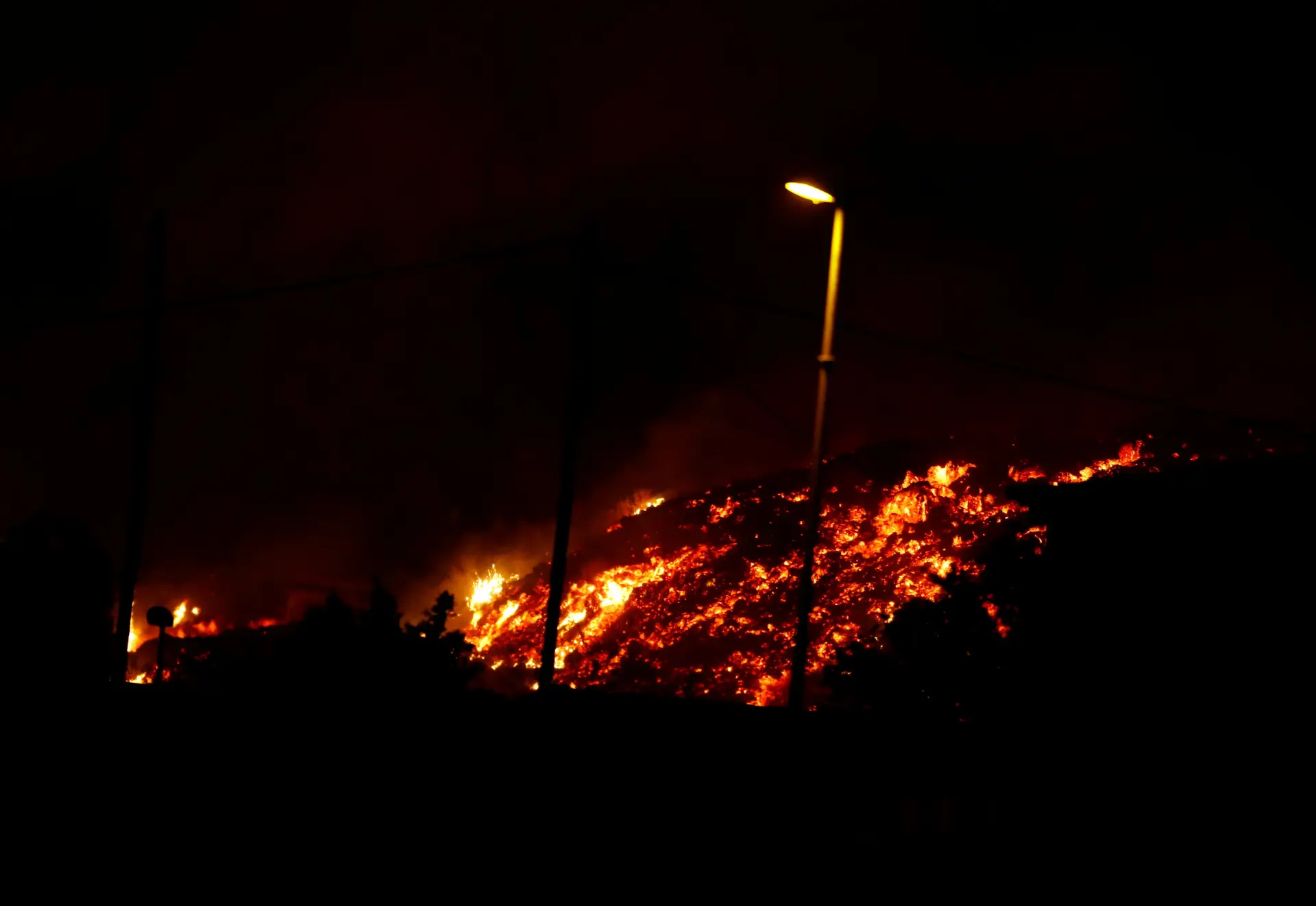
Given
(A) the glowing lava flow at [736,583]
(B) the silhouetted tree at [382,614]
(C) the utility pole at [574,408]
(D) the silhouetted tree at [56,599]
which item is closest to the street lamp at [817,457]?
(C) the utility pole at [574,408]

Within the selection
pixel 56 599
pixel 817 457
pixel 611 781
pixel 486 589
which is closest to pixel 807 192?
pixel 817 457

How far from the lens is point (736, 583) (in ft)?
268

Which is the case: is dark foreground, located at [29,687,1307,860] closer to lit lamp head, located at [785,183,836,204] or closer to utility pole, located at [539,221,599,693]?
utility pole, located at [539,221,599,693]

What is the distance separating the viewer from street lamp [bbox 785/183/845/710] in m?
12.8

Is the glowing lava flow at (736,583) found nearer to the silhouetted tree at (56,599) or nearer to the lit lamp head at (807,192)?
the silhouetted tree at (56,599)

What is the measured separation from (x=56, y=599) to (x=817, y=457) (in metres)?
16.7

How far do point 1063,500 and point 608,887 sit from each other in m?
9.51

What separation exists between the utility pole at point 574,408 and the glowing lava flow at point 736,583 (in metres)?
50.8

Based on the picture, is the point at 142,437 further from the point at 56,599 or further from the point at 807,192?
the point at 807,192

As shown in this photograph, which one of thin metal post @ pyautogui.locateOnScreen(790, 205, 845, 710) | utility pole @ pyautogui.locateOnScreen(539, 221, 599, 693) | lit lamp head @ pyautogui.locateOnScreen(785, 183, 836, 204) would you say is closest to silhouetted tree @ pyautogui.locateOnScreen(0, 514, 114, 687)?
Result: utility pole @ pyautogui.locateOnScreen(539, 221, 599, 693)

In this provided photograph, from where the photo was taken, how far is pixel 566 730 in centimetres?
1422

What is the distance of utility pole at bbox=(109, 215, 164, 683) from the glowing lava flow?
47856 mm

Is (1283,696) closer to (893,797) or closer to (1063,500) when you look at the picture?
(1063,500)

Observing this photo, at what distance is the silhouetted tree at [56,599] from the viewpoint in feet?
68.1
